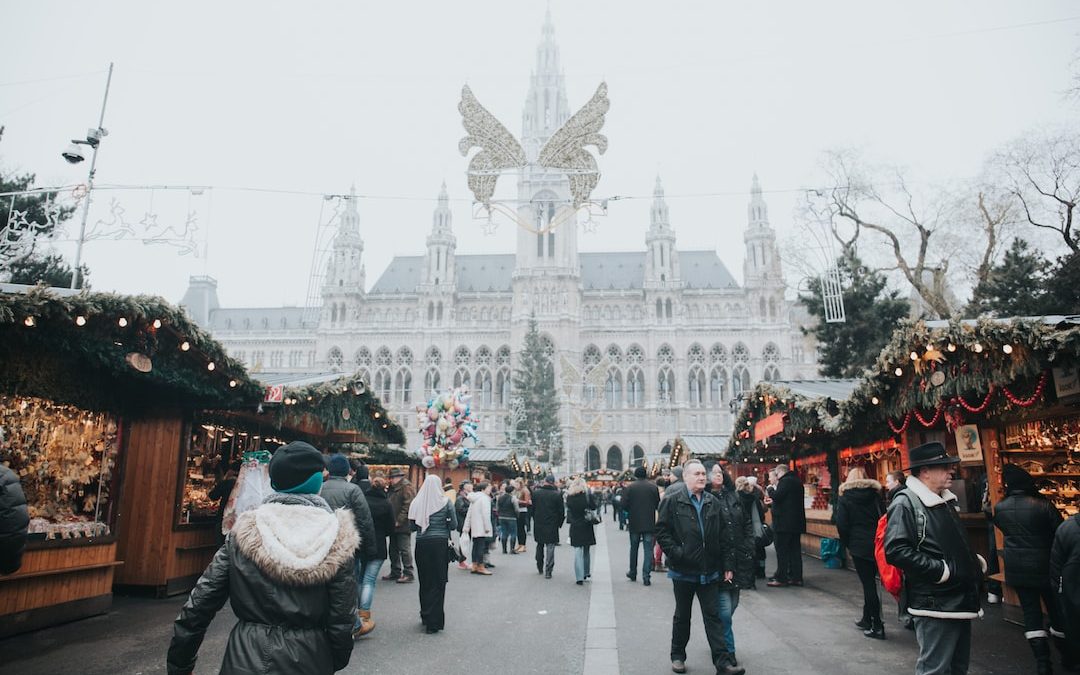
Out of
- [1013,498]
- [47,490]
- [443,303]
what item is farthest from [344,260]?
[1013,498]

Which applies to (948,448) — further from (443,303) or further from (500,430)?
(443,303)

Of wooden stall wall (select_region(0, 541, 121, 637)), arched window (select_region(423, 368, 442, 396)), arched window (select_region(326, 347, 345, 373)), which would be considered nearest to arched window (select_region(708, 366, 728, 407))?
arched window (select_region(423, 368, 442, 396))

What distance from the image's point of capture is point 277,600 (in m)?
2.27

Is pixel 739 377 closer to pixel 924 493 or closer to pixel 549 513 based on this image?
pixel 549 513

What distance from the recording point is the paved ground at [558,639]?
4.73 meters

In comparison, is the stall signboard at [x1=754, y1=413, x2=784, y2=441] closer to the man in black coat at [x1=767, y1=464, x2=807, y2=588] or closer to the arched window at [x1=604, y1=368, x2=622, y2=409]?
the man in black coat at [x1=767, y1=464, x2=807, y2=588]

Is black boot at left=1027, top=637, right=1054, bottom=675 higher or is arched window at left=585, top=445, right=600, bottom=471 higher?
arched window at left=585, top=445, right=600, bottom=471

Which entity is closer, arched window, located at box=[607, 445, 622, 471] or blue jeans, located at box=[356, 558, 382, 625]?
blue jeans, located at box=[356, 558, 382, 625]

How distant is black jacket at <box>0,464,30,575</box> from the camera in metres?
3.59

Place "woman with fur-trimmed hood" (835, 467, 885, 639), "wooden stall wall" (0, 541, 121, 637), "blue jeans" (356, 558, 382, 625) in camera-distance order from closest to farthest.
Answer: "wooden stall wall" (0, 541, 121, 637)
"blue jeans" (356, 558, 382, 625)
"woman with fur-trimmed hood" (835, 467, 885, 639)

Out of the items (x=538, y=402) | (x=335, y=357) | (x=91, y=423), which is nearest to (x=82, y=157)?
(x=91, y=423)

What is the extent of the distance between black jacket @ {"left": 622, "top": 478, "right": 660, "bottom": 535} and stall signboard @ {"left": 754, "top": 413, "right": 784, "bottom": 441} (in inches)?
75.6

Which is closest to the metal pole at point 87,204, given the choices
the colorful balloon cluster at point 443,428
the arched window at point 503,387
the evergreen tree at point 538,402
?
the colorful balloon cluster at point 443,428

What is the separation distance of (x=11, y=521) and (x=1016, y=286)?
18511 millimetres
